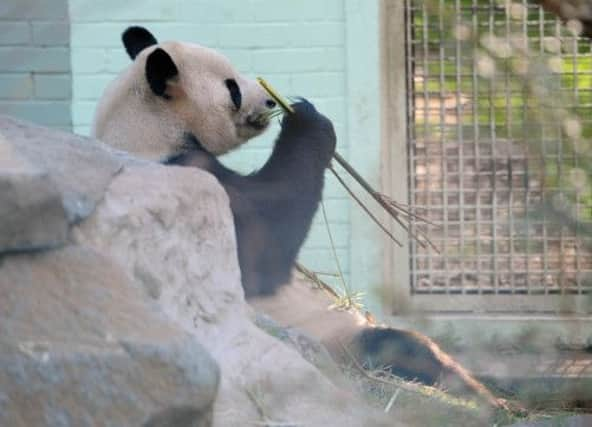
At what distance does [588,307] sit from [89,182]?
1270 millimetres

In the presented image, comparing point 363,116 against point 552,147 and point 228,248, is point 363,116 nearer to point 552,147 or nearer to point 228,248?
point 228,248

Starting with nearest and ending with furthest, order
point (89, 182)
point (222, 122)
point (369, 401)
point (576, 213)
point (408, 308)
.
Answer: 1. point (576, 213)
2. point (408, 308)
3. point (89, 182)
4. point (369, 401)
5. point (222, 122)

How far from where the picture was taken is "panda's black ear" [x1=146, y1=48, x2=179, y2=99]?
3.73 meters

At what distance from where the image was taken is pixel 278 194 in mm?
3900

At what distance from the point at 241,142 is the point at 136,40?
1.80 ft

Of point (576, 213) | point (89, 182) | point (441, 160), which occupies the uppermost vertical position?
point (576, 213)

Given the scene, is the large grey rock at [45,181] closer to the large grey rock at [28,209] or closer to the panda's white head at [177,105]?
the large grey rock at [28,209]

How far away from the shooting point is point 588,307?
1321mm

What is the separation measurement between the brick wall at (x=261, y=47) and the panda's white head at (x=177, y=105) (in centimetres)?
212

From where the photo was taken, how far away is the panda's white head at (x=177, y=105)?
377 centimetres

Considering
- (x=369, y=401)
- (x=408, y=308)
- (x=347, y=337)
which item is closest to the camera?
(x=408, y=308)

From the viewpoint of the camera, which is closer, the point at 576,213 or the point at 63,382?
the point at 576,213

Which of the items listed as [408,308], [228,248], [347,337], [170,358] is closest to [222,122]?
[347,337]

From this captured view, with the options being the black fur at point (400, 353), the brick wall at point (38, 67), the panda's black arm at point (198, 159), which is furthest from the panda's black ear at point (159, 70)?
the brick wall at point (38, 67)
